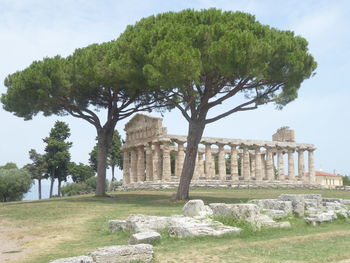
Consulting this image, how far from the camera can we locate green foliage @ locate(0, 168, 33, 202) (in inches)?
1841

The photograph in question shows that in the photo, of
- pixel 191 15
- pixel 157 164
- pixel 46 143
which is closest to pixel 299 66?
pixel 191 15

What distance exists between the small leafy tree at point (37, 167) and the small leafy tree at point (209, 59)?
3346 cm

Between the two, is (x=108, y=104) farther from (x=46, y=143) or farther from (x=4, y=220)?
(x=46, y=143)

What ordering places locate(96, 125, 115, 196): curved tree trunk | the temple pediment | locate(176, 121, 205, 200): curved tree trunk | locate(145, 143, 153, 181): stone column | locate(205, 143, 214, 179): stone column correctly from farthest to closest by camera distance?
locate(205, 143, 214, 179): stone column, locate(145, 143, 153, 181): stone column, the temple pediment, locate(96, 125, 115, 196): curved tree trunk, locate(176, 121, 205, 200): curved tree trunk

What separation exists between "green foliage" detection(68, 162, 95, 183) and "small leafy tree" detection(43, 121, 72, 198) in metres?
1.09

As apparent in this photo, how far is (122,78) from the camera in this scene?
78.6 ft

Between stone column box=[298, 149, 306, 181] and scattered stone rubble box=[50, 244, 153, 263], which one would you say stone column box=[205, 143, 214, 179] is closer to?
Result: stone column box=[298, 149, 306, 181]

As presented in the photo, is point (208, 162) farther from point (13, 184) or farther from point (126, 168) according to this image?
point (13, 184)

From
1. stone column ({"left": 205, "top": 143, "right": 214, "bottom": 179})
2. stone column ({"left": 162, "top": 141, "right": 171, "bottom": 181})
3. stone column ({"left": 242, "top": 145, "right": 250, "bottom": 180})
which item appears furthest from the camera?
stone column ({"left": 242, "top": 145, "right": 250, "bottom": 180})

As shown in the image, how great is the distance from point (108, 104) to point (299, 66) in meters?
13.4

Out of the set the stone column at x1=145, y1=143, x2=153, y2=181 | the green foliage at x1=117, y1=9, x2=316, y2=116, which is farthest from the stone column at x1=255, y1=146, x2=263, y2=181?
the green foliage at x1=117, y1=9, x2=316, y2=116

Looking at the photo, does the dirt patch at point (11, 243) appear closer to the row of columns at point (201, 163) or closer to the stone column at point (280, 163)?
the row of columns at point (201, 163)

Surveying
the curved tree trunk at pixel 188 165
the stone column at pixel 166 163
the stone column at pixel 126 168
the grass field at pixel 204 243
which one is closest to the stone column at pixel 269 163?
the stone column at pixel 166 163

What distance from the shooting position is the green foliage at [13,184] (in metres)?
46.8
